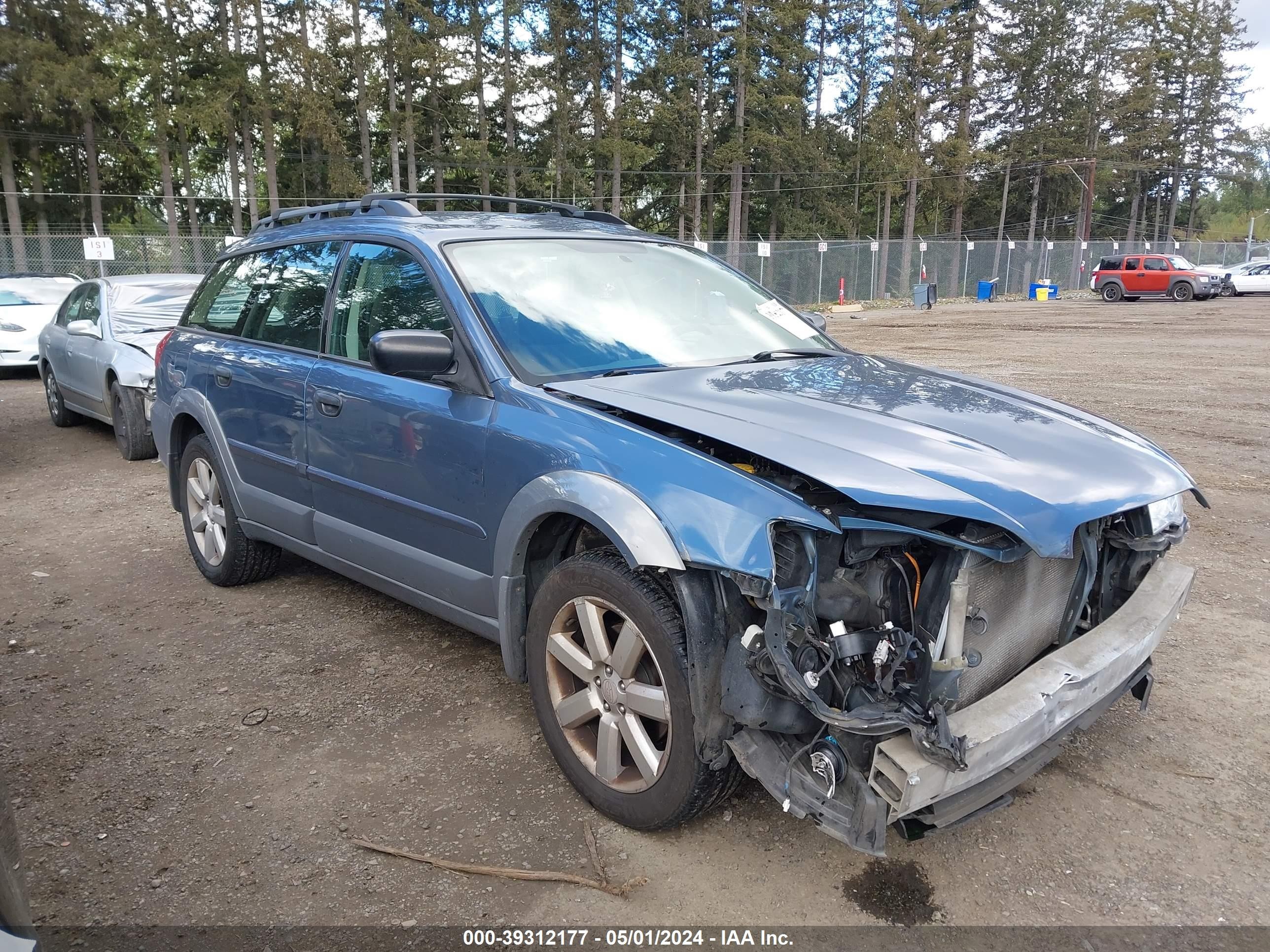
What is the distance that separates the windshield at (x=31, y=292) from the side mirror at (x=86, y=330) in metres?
6.62

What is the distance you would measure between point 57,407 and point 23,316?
518 centimetres

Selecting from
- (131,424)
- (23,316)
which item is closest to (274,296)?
(131,424)

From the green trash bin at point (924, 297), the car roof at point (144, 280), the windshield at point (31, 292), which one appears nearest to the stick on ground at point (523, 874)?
the car roof at point (144, 280)

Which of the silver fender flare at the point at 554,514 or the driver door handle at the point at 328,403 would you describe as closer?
the silver fender flare at the point at 554,514

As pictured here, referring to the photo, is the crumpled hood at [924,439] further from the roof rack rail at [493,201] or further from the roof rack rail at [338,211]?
the roof rack rail at [338,211]

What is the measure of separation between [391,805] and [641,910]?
0.93m

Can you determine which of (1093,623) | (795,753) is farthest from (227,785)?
(1093,623)

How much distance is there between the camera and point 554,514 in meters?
2.83

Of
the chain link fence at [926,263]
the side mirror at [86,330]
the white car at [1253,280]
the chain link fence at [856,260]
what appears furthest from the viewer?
the white car at [1253,280]

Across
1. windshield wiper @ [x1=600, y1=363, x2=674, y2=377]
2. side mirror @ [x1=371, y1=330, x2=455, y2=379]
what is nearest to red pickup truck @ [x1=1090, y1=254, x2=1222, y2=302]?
windshield wiper @ [x1=600, y1=363, x2=674, y2=377]

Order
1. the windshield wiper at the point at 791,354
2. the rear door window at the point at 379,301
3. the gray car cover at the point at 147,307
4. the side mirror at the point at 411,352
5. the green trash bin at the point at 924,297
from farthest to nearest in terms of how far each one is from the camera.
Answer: the green trash bin at the point at 924,297
the gray car cover at the point at 147,307
the windshield wiper at the point at 791,354
the rear door window at the point at 379,301
the side mirror at the point at 411,352

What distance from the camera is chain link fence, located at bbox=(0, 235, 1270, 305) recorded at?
2766 centimetres

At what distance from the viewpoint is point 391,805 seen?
2885 mm

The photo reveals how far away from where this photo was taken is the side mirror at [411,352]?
9.61ft
